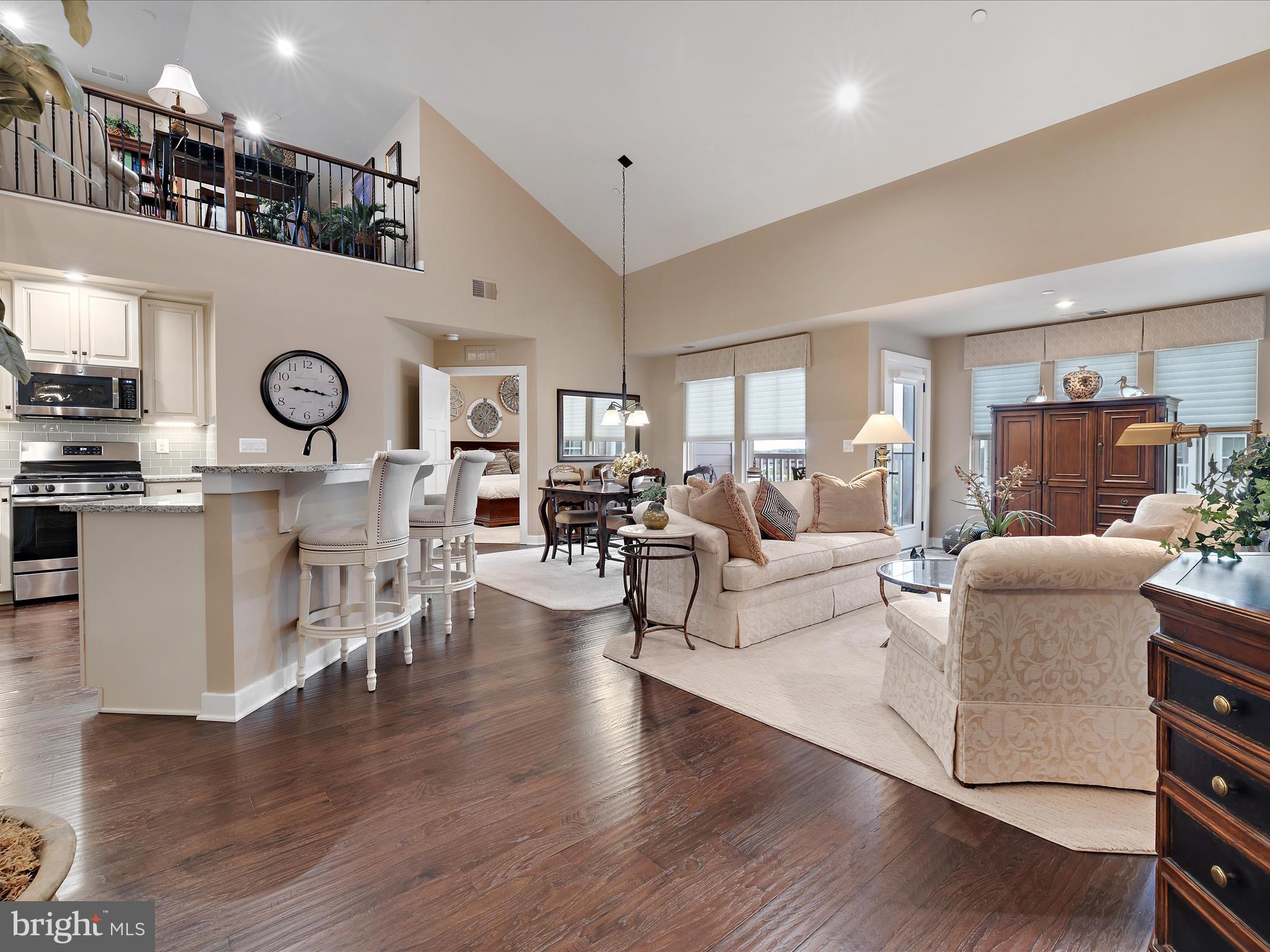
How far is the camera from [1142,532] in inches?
90.4

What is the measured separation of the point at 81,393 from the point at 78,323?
0.53 meters

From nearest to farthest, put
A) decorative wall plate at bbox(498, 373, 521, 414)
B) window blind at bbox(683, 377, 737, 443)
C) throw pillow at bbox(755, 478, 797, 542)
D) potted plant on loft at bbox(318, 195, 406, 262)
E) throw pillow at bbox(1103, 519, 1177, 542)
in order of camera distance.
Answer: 1. throw pillow at bbox(1103, 519, 1177, 542)
2. throw pillow at bbox(755, 478, 797, 542)
3. potted plant on loft at bbox(318, 195, 406, 262)
4. window blind at bbox(683, 377, 737, 443)
5. decorative wall plate at bbox(498, 373, 521, 414)

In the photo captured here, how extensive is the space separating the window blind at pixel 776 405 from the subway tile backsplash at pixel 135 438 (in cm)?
564

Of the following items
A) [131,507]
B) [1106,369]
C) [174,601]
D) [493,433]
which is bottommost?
[174,601]

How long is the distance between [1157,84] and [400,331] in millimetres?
6389

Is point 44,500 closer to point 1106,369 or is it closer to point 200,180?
point 200,180

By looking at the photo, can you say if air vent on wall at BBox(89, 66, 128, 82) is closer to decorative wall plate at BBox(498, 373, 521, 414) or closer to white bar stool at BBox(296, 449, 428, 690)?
decorative wall plate at BBox(498, 373, 521, 414)

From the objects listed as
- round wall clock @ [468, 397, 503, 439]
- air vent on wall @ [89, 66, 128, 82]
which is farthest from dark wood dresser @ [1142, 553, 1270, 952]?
round wall clock @ [468, 397, 503, 439]

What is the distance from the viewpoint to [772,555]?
3.65 meters

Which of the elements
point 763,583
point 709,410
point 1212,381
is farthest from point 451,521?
point 1212,381

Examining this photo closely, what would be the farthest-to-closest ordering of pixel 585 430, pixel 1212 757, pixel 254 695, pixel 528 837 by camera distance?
pixel 585 430 < pixel 254 695 < pixel 528 837 < pixel 1212 757

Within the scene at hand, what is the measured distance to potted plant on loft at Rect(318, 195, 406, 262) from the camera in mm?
5805

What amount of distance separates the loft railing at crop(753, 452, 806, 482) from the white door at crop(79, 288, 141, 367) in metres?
6.22

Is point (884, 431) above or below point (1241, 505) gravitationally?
above
